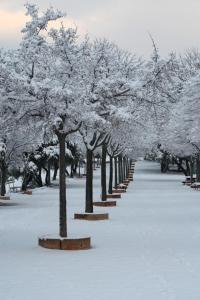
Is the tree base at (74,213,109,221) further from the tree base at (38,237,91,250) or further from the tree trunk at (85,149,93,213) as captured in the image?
the tree base at (38,237,91,250)

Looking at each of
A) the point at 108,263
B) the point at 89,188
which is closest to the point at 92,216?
the point at 89,188

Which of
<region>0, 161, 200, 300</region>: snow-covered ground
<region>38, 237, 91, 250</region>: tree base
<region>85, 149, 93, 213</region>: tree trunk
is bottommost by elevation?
<region>0, 161, 200, 300</region>: snow-covered ground

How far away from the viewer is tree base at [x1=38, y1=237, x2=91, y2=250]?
1402 centimetres

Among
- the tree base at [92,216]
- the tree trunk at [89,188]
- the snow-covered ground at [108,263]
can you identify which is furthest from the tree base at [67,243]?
the tree trunk at [89,188]

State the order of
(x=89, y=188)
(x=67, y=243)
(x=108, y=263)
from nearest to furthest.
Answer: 1. (x=108, y=263)
2. (x=67, y=243)
3. (x=89, y=188)

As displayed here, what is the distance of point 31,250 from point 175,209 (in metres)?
13.7

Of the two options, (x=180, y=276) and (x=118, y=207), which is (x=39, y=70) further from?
(x=118, y=207)

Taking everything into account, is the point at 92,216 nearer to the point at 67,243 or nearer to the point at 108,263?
the point at 67,243

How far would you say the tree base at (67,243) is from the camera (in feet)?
46.0

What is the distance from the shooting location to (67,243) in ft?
46.1

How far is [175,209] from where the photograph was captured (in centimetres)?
2666

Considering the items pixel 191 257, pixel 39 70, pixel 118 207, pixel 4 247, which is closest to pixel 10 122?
pixel 39 70

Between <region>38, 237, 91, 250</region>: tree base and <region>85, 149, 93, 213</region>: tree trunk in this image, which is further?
<region>85, 149, 93, 213</region>: tree trunk

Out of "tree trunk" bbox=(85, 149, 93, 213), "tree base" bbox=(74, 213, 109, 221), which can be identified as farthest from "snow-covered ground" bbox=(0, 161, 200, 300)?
"tree trunk" bbox=(85, 149, 93, 213)
